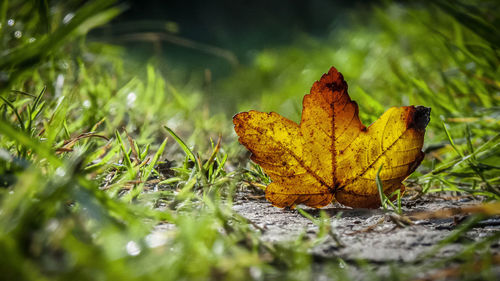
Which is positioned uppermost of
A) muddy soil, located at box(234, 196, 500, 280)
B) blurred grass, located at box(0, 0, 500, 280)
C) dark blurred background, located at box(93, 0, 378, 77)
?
dark blurred background, located at box(93, 0, 378, 77)

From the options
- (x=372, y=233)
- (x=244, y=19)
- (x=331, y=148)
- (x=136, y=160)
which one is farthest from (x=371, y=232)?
(x=244, y=19)

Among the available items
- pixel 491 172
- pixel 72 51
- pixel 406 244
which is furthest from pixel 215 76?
pixel 406 244

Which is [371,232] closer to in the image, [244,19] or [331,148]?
[331,148]

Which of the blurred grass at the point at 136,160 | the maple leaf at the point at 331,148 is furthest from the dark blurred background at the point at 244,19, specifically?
the maple leaf at the point at 331,148

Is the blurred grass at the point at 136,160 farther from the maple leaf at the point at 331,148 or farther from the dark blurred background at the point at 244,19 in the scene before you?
the dark blurred background at the point at 244,19

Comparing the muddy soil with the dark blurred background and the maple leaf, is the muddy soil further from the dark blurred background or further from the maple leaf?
the dark blurred background

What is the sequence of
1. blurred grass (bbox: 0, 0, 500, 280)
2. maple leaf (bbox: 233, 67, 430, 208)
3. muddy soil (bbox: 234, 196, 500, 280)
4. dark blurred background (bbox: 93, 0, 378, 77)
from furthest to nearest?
dark blurred background (bbox: 93, 0, 378, 77) → maple leaf (bbox: 233, 67, 430, 208) → muddy soil (bbox: 234, 196, 500, 280) → blurred grass (bbox: 0, 0, 500, 280)

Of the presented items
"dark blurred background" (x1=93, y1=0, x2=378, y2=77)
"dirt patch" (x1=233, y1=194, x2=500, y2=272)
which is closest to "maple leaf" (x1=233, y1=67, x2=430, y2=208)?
"dirt patch" (x1=233, y1=194, x2=500, y2=272)

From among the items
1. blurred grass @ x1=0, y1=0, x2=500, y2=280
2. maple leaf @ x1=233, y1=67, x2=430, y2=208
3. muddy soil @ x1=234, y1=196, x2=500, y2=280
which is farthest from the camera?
maple leaf @ x1=233, y1=67, x2=430, y2=208
